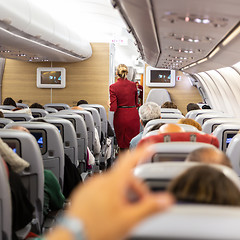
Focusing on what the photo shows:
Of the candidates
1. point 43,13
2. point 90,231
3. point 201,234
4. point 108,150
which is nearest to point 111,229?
point 90,231

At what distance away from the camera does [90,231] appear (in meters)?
0.84

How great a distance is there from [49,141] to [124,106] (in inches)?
168

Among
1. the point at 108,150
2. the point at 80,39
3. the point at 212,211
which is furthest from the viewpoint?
the point at 80,39

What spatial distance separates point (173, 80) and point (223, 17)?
432 inches

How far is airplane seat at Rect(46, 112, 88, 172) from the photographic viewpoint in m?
5.83

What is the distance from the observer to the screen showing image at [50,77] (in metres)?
14.1

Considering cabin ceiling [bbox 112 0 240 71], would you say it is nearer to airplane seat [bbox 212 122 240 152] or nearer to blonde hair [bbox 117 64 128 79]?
airplane seat [bbox 212 122 240 152]

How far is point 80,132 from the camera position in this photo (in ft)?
19.5

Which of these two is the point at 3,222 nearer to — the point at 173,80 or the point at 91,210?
the point at 91,210

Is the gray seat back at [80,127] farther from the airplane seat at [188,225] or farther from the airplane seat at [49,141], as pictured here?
the airplane seat at [188,225]

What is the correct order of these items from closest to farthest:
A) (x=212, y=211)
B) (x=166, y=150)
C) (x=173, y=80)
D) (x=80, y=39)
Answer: (x=212, y=211) < (x=166, y=150) < (x=80, y=39) < (x=173, y=80)

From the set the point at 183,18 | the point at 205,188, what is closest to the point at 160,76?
the point at 183,18

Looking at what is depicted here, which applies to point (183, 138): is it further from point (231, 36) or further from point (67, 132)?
point (67, 132)

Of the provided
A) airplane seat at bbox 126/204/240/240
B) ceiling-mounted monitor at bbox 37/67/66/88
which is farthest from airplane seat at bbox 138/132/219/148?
ceiling-mounted monitor at bbox 37/67/66/88
